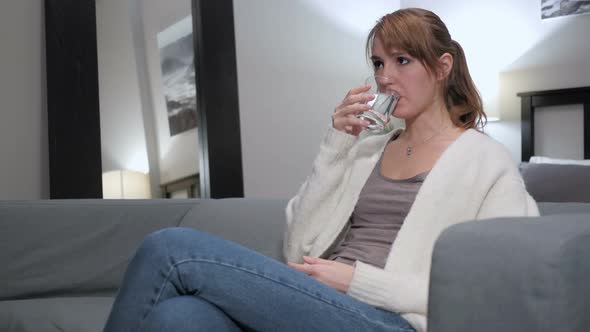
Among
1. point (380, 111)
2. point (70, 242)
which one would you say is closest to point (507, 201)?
point (380, 111)

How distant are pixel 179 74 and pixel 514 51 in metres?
2.17

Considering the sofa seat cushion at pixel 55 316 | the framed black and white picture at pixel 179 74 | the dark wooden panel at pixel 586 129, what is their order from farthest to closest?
1. the dark wooden panel at pixel 586 129
2. the framed black and white picture at pixel 179 74
3. the sofa seat cushion at pixel 55 316

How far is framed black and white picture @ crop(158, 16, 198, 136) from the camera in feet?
10.4

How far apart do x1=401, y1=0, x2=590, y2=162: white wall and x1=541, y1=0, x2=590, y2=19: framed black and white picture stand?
0.03m

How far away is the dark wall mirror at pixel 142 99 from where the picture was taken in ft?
9.04

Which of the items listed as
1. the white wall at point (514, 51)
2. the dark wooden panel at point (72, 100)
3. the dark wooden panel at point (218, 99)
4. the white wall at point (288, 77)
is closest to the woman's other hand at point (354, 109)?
the dark wooden panel at point (72, 100)

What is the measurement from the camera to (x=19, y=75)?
2674 mm

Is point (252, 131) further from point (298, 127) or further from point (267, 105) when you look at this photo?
point (298, 127)

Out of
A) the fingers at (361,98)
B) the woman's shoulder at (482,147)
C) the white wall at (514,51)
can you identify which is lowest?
the woman's shoulder at (482,147)

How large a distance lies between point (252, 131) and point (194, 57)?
20.8 inches

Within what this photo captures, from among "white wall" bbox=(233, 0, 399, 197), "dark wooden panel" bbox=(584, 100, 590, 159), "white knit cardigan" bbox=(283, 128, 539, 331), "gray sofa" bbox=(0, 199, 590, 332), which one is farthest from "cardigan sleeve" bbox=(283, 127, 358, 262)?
"dark wooden panel" bbox=(584, 100, 590, 159)

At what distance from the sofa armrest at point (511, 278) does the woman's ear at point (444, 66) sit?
621 mm

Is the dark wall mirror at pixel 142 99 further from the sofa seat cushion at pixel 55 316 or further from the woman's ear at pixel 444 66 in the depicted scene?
the woman's ear at pixel 444 66

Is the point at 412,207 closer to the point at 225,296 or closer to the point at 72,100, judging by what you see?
the point at 225,296
